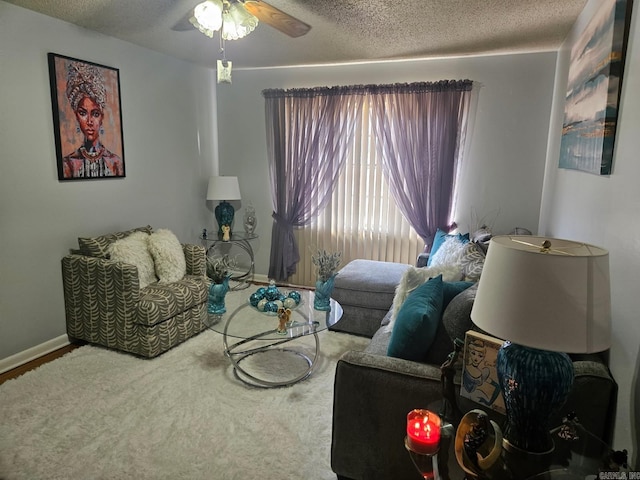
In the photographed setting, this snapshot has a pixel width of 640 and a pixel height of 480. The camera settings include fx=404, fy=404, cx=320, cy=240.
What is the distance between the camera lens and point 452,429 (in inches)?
50.3

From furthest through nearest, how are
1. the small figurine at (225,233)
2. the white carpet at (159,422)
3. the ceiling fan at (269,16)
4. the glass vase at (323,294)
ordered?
the small figurine at (225,233)
the glass vase at (323,294)
the ceiling fan at (269,16)
the white carpet at (159,422)

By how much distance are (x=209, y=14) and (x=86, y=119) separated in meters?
1.78

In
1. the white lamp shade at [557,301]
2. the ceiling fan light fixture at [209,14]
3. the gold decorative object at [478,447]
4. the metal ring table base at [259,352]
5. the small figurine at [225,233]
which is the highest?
the ceiling fan light fixture at [209,14]

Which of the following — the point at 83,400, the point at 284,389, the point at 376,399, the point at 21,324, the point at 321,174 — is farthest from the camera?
the point at 321,174

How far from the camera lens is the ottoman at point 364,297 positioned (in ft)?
10.8

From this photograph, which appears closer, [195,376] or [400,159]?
[195,376]

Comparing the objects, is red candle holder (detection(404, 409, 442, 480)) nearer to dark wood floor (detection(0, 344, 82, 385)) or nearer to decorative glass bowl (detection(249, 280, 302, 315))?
decorative glass bowl (detection(249, 280, 302, 315))

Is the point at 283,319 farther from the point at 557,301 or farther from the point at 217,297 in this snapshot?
the point at 557,301

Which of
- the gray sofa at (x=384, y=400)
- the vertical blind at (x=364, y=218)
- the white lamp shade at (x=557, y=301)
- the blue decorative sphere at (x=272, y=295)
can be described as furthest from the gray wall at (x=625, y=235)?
the vertical blind at (x=364, y=218)

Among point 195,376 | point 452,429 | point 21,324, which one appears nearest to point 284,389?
point 195,376

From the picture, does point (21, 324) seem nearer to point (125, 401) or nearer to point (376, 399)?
point (125, 401)

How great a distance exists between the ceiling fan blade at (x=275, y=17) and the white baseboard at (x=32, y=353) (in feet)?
9.15

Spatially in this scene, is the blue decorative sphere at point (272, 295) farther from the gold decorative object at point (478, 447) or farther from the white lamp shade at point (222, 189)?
the white lamp shade at point (222, 189)

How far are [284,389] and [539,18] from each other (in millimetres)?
3022
